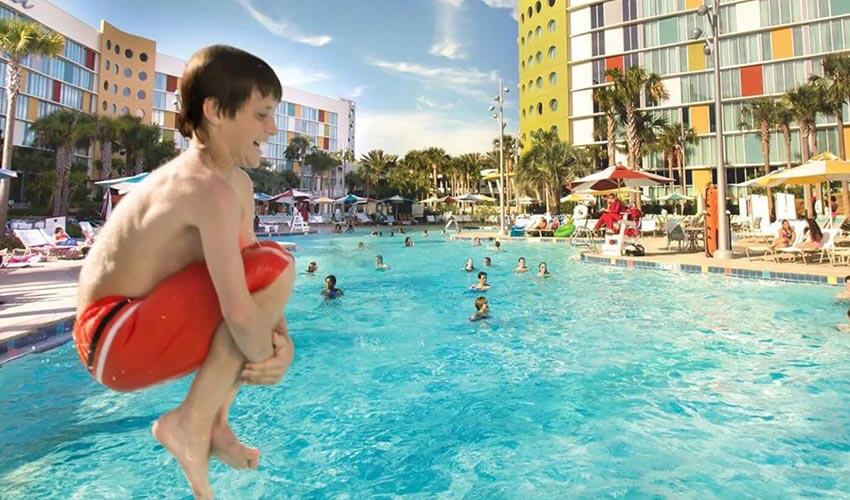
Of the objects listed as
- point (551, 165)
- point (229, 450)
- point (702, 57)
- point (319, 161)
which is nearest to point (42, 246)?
point (229, 450)

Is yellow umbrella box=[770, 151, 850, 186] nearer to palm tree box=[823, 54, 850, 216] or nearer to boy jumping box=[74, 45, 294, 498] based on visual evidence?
boy jumping box=[74, 45, 294, 498]

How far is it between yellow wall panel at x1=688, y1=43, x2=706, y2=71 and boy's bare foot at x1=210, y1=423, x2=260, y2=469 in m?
49.0

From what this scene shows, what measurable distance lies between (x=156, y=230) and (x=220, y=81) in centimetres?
41

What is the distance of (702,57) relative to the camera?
134ft

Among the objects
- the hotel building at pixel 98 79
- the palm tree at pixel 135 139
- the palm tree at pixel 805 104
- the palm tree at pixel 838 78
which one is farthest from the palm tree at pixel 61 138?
the palm tree at pixel 838 78

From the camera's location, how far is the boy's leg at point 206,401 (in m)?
A: 1.20

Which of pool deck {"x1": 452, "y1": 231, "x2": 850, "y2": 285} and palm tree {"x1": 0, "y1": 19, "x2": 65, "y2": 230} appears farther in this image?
palm tree {"x1": 0, "y1": 19, "x2": 65, "y2": 230}

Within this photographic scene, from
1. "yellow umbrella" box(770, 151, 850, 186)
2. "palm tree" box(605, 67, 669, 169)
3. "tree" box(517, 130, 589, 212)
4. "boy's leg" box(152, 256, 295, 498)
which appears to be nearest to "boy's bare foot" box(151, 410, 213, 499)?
"boy's leg" box(152, 256, 295, 498)

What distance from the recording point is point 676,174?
43.2m

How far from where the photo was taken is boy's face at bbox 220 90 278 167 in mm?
1260

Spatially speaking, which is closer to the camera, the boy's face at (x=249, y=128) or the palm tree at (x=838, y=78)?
the boy's face at (x=249, y=128)

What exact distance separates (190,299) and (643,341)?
6.28 metres

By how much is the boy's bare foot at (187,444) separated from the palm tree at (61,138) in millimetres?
35838

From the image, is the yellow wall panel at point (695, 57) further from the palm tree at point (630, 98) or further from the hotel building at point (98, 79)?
the hotel building at point (98, 79)
